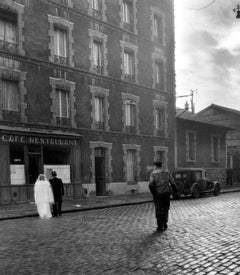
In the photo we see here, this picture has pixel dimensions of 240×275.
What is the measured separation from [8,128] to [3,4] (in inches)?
232

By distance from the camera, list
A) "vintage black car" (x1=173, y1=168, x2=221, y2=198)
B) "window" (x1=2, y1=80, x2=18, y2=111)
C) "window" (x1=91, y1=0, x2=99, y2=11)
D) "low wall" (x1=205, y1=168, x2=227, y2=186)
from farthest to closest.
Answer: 1. "low wall" (x1=205, y1=168, x2=227, y2=186)
2. "window" (x1=91, y1=0, x2=99, y2=11)
3. "vintage black car" (x1=173, y1=168, x2=221, y2=198)
4. "window" (x1=2, y1=80, x2=18, y2=111)

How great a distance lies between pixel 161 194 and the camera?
10.4 m

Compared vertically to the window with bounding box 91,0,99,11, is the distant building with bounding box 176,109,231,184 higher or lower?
lower

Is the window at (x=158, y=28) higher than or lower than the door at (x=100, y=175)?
higher

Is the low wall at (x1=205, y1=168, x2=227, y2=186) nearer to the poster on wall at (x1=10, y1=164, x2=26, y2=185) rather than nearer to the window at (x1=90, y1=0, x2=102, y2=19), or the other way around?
the window at (x1=90, y1=0, x2=102, y2=19)

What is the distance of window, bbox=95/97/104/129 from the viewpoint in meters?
25.3

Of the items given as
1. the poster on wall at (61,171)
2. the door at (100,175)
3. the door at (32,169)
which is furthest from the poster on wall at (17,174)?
the door at (100,175)

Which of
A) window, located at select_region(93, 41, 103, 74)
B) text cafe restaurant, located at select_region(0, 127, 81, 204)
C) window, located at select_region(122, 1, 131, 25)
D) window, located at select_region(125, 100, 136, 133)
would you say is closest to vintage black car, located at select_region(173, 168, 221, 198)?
text cafe restaurant, located at select_region(0, 127, 81, 204)

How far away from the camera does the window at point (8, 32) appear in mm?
20312

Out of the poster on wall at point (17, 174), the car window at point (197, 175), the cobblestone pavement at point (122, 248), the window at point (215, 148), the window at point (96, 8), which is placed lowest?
the cobblestone pavement at point (122, 248)

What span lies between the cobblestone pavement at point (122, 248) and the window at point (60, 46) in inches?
502

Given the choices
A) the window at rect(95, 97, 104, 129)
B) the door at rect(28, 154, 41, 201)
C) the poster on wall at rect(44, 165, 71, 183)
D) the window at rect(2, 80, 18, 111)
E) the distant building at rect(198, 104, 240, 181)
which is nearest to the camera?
the window at rect(2, 80, 18, 111)

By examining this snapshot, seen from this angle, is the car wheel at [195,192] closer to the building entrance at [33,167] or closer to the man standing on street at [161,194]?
the building entrance at [33,167]

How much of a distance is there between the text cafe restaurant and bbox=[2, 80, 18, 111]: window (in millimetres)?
1315
